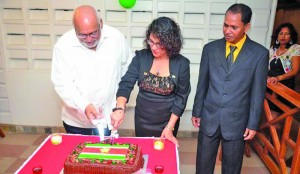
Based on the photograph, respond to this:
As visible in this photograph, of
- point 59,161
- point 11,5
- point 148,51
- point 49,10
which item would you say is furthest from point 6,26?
point 59,161

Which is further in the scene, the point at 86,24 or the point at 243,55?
the point at 243,55

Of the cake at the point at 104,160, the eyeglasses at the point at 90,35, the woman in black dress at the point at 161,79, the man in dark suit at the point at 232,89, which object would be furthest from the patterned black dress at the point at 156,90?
the cake at the point at 104,160

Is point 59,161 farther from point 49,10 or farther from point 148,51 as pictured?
point 49,10

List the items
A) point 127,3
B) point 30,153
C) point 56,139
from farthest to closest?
1. point 30,153
2. point 127,3
3. point 56,139

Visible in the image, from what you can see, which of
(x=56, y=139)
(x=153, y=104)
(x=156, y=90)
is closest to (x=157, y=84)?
(x=156, y=90)

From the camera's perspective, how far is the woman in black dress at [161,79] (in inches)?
63.1

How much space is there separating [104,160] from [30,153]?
6.52 ft

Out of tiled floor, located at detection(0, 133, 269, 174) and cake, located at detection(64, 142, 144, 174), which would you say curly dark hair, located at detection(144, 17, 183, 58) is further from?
tiled floor, located at detection(0, 133, 269, 174)

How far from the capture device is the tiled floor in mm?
2586

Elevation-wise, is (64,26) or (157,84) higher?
(64,26)

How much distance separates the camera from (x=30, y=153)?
2.86 m

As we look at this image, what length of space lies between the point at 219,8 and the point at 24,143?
2.73 metres

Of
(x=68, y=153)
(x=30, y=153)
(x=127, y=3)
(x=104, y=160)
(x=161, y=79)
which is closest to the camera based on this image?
(x=104, y=160)

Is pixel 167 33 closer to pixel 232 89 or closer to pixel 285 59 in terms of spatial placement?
pixel 232 89
